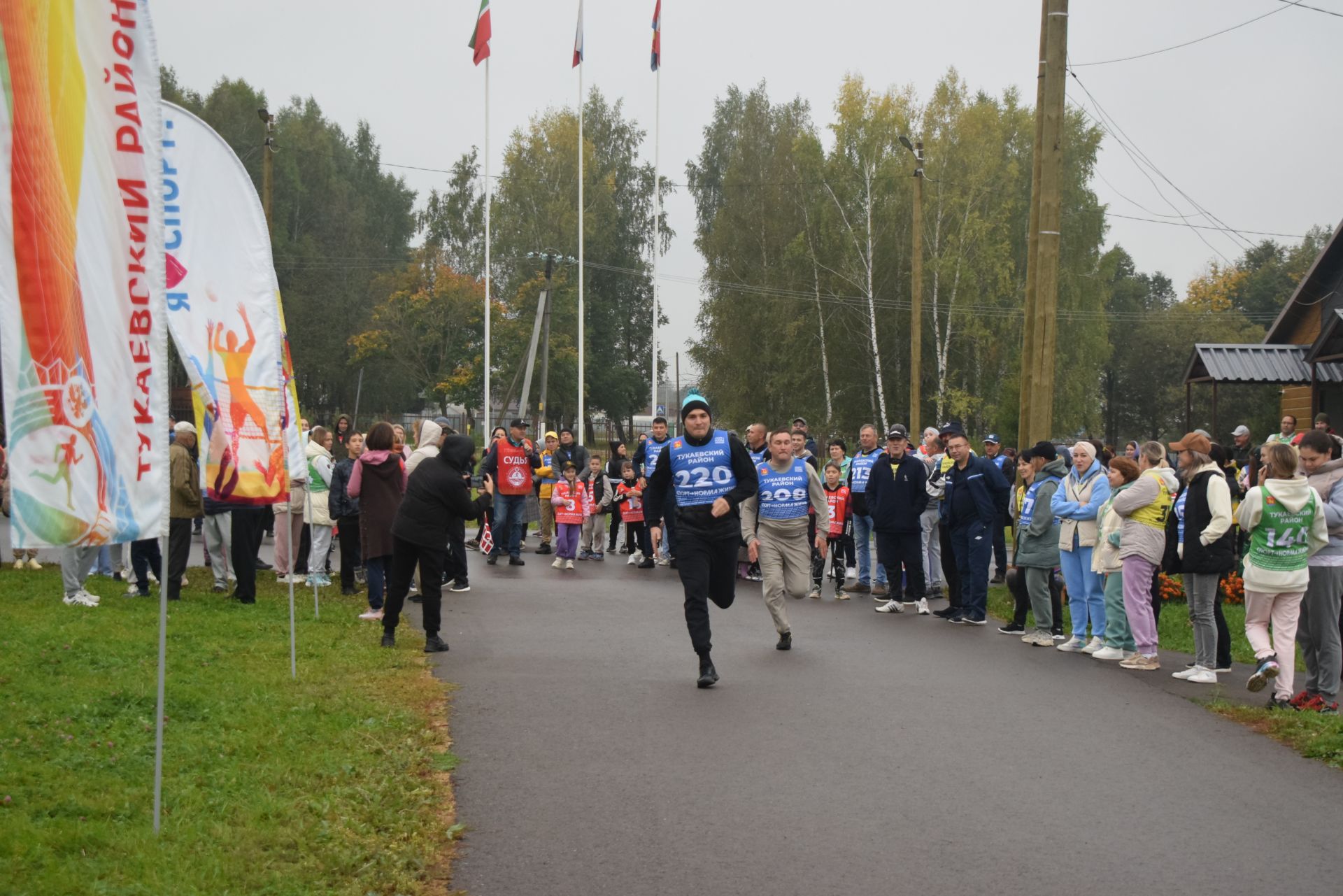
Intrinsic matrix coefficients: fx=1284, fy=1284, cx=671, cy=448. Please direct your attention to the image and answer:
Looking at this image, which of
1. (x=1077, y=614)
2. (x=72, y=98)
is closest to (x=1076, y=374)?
(x=1077, y=614)

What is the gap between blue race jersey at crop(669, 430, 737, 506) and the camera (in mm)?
9938

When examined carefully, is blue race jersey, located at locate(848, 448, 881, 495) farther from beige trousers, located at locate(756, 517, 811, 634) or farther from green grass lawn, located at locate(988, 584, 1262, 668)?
beige trousers, located at locate(756, 517, 811, 634)

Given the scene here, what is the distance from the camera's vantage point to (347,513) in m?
14.7

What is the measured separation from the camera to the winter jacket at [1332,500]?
29.5ft

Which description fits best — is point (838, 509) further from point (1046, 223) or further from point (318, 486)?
point (318, 486)

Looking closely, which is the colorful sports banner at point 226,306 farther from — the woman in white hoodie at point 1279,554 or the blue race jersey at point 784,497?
the woman in white hoodie at point 1279,554

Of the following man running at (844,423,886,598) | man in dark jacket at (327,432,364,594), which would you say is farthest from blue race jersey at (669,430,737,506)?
man running at (844,423,886,598)

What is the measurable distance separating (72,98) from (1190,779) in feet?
21.2

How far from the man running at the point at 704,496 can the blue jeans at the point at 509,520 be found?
895 cm

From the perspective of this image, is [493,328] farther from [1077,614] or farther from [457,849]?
[457,849]

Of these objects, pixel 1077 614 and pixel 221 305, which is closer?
pixel 221 305

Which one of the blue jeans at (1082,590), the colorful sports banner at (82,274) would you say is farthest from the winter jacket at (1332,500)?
the colorful sports banner at (82,274)

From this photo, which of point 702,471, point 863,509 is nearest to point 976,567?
point 863,509

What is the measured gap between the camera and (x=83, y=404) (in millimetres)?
5234
